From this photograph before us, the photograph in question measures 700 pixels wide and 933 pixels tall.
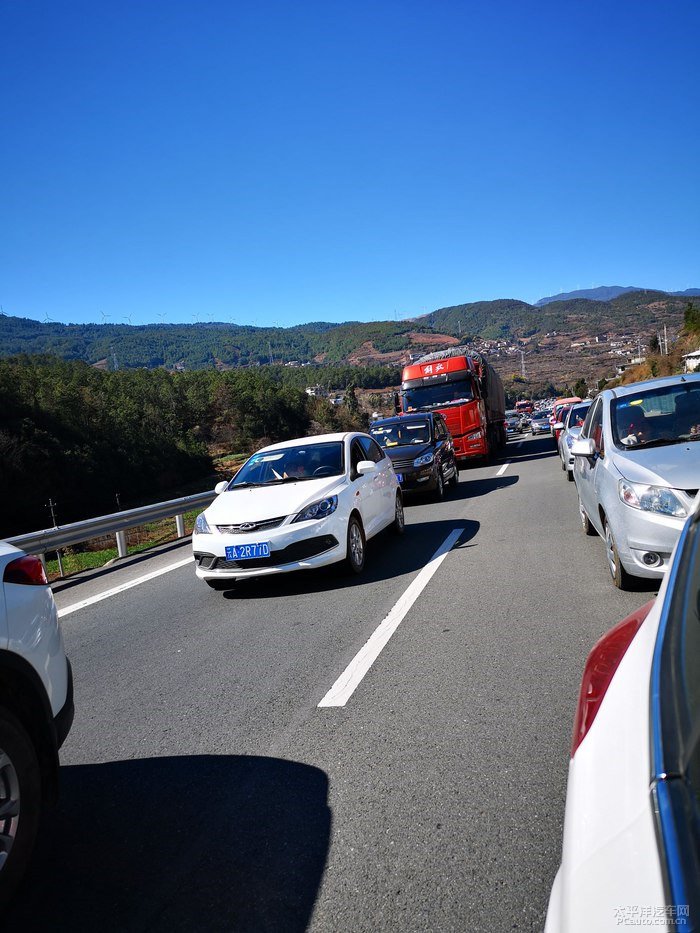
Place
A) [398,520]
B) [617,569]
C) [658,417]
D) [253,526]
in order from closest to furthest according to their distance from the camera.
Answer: [617,569] < [658,417] < [253,526] < [398,520]

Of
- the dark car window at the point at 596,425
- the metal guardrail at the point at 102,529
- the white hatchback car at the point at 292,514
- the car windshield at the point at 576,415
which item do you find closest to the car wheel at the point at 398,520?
the white hatchback car at the point at 292,514

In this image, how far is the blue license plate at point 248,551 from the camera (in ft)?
24.3

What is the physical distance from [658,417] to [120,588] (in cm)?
647

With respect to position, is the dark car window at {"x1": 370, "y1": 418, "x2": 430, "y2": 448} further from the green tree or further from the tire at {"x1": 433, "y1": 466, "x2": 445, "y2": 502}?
the green tree

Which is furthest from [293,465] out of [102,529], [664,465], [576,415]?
[576,415]

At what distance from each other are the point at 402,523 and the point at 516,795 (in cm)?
783

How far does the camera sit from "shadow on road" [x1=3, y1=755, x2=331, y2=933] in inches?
101

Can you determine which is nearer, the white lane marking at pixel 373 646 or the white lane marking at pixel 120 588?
the white lane marking at pixel 373 646

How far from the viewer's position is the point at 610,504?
20.7 ft

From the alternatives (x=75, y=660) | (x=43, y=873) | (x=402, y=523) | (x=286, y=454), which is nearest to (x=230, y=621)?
(x=75, y=660)

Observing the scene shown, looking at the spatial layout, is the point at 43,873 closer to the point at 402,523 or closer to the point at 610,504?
the point at 610,504

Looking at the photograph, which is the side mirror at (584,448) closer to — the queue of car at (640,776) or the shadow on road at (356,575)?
the shadow on road at (356,575)

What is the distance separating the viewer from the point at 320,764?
3.64 metres

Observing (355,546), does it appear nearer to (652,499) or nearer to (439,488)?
(652,499)
